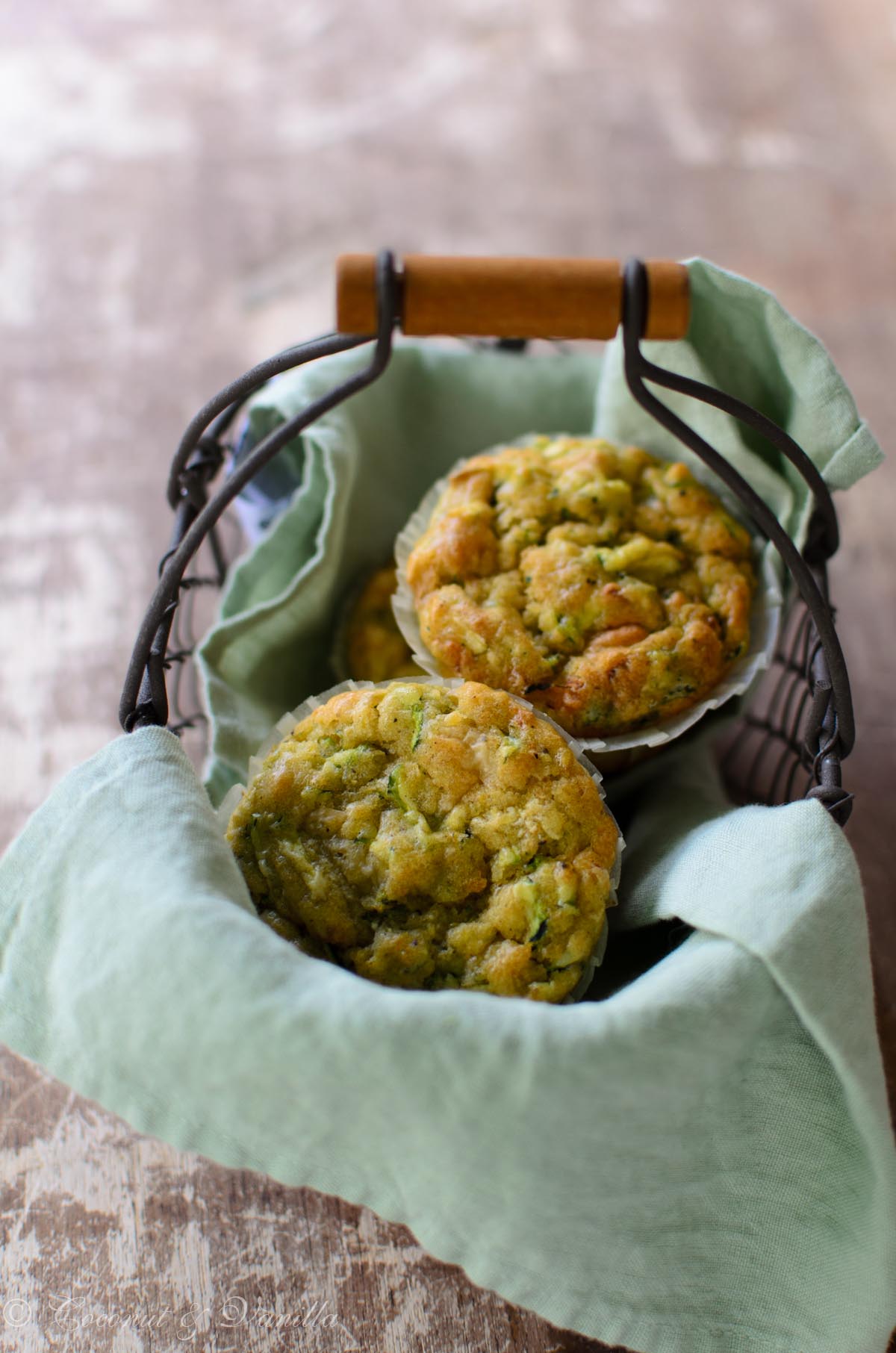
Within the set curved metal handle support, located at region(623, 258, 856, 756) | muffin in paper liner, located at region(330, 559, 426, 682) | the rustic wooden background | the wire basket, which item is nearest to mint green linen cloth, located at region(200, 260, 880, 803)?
muffin in paper liner, located at region(330, 559, 426, 682)

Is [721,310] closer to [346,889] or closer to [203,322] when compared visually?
[346,889]

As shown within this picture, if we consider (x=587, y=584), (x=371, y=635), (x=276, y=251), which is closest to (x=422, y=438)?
(x=371, y=635)

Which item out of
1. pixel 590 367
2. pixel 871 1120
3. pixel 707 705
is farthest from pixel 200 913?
pixel 590 367

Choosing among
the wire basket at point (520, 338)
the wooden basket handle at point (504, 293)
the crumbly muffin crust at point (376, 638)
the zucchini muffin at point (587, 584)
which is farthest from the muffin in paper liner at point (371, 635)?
the wooden basket handle at point (504, 293)

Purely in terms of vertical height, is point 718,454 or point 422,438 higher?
point 718,454

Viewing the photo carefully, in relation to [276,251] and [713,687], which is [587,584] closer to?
[713,687]

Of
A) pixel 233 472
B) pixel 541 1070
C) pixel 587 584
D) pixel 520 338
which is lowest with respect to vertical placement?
pixel 541 1070

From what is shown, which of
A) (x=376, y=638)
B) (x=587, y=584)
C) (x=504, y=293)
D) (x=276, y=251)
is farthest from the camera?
(x=276, y=251)
